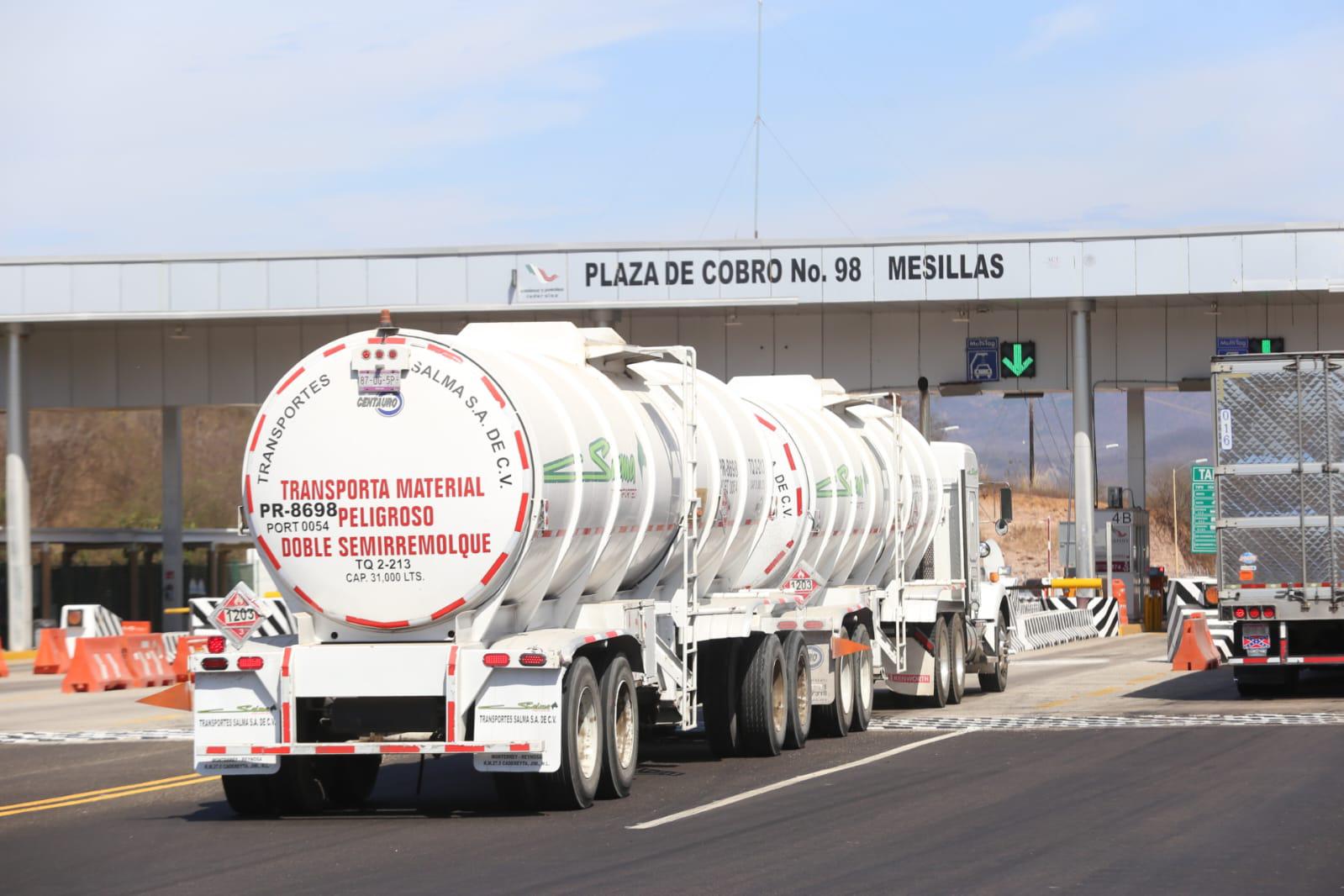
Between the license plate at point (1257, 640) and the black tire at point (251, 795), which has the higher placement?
the license plate at point (1257, 640)

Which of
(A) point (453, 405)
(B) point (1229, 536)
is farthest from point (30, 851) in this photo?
(B) point (1229, 536)

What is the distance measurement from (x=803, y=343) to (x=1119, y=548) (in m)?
9.32

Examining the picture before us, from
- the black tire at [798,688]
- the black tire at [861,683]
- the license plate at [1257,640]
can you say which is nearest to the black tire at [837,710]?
the black tire at [861,683]

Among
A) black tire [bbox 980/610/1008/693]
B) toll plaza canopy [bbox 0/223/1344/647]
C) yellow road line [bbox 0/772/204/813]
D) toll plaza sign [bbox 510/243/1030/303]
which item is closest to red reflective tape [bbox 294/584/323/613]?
yellow road line [bbox 0/772/204/813]

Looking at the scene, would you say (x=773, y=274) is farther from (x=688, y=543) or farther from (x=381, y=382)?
(x=381, y=382)

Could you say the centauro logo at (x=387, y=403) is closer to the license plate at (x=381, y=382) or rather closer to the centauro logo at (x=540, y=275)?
the license plate at (x=381, y=382)

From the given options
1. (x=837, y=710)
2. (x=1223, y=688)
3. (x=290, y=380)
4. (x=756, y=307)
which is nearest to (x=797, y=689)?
(x=837, y=710)

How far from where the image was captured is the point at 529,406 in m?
12.7

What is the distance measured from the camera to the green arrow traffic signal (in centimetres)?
4422

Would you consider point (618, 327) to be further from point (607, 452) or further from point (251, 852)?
point (251, 852)

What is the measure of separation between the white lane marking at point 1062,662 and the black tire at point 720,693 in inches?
626

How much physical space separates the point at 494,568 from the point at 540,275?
1174 inches

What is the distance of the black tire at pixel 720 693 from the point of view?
16828 mm

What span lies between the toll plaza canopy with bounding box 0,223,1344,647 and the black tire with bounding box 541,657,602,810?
2858 cm
